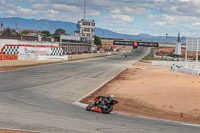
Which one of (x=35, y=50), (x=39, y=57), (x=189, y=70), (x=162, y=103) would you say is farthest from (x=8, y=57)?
(x=162, y=103)

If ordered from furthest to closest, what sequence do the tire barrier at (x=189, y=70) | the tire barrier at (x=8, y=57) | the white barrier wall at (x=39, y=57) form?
the white barrier wall at (x=39, y=57) → the tire barrier at (x=8, y=57) → the tire barrier at (x=189, y=70)

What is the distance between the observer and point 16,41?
57.0 m

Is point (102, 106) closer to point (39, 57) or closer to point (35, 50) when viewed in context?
point (39, 57)

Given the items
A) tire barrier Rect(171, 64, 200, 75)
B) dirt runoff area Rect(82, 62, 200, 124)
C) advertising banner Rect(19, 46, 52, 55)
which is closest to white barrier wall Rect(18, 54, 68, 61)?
advertising banner Rect(19, 46, 52, 55)

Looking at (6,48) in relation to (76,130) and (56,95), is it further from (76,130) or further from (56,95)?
(76,130)

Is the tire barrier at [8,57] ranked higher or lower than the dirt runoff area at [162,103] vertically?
higher

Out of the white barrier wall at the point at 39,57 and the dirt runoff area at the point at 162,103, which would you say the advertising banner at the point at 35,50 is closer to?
the white barrier wall at the point at 39,57

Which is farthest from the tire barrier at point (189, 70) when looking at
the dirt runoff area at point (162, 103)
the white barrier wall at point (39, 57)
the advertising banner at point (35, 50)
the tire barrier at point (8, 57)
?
the tire barrier at point (8, 57)

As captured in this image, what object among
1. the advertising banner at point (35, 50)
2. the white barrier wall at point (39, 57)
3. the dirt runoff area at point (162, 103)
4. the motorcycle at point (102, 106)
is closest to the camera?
the motorcycle at point (102, 106)

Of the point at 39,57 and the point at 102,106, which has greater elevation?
the point at 39,57

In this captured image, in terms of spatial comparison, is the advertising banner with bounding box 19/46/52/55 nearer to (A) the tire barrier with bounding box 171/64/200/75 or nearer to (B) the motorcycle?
(A) the tire barrier with bounding box 171/64/200/75

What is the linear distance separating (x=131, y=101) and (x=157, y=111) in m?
2.49

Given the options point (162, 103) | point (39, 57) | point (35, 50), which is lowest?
point (162, 103)

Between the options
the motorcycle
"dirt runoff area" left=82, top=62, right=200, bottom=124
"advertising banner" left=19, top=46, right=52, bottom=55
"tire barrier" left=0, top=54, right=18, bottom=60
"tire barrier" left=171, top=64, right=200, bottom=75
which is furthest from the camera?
"advertising banner" left=19, top=46, right=52, bottom=55
